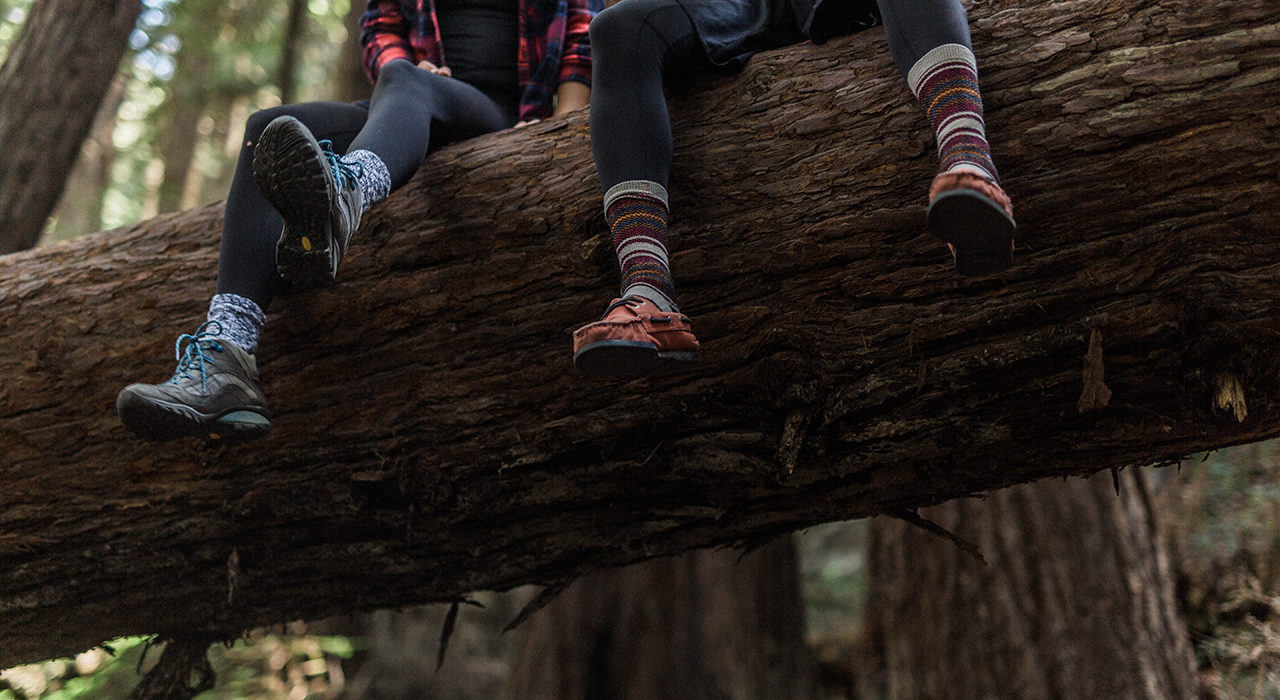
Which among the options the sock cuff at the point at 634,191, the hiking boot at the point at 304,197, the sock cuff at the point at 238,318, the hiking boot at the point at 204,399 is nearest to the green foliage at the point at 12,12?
the sock cuff at the point at 238,318

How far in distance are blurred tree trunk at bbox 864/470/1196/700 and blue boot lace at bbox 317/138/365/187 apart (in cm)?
291

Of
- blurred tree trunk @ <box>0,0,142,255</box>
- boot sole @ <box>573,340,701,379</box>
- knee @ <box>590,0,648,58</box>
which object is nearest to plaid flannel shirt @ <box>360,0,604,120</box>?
knee @ <box>590,0,648,58</box>

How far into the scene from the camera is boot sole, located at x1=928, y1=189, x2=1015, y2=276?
135 cm

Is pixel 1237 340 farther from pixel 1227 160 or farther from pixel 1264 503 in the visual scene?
pixel 1264 503

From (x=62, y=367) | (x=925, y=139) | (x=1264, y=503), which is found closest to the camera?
(x=925, y=139)

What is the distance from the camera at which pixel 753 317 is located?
6.32ft

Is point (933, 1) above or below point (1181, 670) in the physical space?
above

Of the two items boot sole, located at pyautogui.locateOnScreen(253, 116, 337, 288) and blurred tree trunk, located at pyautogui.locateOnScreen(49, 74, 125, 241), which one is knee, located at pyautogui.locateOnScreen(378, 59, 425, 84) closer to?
boot sole, located at pyautogui.locateOnScreen(253, 116, 337, 288)

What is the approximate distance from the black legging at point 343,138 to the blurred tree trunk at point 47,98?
7.27 feet

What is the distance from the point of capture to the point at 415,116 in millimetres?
2064

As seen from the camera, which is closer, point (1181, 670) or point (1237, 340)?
point (1237, 340)

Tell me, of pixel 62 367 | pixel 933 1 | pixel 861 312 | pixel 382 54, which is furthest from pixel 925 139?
pixel 62 367

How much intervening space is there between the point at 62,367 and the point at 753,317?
Result: 2045mm

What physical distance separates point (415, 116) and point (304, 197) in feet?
2.08
